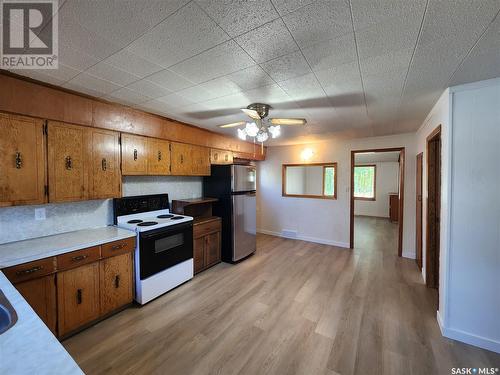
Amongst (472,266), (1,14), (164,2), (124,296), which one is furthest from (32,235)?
(472,266)

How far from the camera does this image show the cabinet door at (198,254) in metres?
3.36

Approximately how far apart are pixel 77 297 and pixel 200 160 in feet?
7.87

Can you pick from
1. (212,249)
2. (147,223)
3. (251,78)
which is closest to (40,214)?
(147,223)

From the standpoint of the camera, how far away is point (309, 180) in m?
6.54

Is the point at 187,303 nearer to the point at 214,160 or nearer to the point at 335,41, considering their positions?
the point at 214,160

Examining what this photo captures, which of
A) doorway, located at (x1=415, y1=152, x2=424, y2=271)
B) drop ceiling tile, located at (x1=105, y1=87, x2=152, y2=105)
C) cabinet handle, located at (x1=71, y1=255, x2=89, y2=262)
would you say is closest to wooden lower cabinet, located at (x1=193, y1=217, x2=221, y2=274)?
cabinet handle, located at (x1=71, y1=255, x2=89, y2=262)

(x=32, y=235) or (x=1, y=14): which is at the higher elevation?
(x=1, y=14)

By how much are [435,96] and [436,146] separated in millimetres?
954

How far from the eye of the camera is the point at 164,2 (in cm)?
107

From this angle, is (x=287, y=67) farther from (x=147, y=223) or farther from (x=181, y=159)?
(x=147, y=223)

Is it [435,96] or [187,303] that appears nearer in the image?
[435,96]

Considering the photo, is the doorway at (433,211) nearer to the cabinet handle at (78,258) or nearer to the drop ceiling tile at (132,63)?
the drop ceiling tile at (132,63)

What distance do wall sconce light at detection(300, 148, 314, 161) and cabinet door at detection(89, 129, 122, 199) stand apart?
3.86 m

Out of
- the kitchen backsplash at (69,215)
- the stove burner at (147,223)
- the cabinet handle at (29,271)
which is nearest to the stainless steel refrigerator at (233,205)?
the kitchen backsplash at (69,215)
